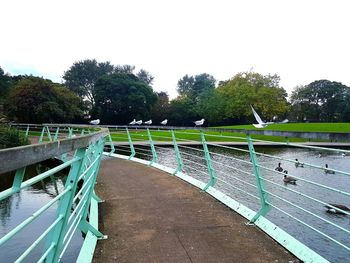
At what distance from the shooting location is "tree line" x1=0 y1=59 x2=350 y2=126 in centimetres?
4797

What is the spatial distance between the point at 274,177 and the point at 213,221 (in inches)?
399

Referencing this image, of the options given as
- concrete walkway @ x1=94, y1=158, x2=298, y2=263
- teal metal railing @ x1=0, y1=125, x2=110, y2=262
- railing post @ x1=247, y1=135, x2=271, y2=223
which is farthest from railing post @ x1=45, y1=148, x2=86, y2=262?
railing post @ x1=247, y1=135, x2=271, y2=223

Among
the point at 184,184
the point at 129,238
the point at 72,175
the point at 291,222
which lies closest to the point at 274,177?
the point at 291,222

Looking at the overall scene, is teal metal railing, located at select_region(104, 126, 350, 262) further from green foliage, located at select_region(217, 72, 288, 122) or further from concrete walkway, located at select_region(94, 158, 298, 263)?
green foliage, located at select_region(217, 72, 288, 122)

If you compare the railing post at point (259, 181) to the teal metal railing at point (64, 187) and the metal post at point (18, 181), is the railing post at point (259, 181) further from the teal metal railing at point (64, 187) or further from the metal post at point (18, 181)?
the metal post at point (18, 181)

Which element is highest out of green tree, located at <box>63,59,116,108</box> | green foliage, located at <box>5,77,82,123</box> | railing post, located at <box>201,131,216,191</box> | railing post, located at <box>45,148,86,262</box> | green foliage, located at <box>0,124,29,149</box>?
green tree, located at <box>63,59,116,108</box>

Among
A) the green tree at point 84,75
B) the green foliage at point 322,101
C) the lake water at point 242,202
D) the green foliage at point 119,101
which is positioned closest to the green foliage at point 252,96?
the green foliage at point 322,101

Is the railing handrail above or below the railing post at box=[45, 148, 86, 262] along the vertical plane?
above

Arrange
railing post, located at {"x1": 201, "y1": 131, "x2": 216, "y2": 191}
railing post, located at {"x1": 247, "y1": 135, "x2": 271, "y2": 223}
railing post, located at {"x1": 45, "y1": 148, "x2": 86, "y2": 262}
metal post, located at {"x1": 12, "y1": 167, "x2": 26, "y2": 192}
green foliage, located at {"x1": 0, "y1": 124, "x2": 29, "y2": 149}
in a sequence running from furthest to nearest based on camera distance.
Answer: green foliage, located at {"x1": 0, "y1": 124, "x2": 29, "y2": 149} → railing post, located at {"x1": 201, "y1": 131, "x2": 216, "y2": 191} → railing post, located at {"x1": 247, "y1": 135, "x2": 271, "y2": 223} → railing post, located at {"x1": 45, "y1": 148, "x2": 86, "y2": 262} → metal post, located at {"x1": 12, "y1": 167, "x2": 26, "y2": 192}

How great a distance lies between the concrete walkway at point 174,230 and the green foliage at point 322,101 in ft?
209

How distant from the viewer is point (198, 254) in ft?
11.8

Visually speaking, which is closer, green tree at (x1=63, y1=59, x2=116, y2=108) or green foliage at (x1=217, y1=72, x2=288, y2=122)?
green foliage at (x1=217, y1=72, x2=288, y2=122)

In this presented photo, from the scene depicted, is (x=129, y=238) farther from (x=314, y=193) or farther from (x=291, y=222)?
(x=314, y=193)

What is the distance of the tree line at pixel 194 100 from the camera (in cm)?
4797
